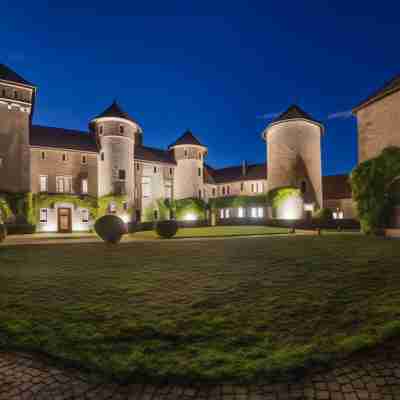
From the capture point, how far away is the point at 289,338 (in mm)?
4562

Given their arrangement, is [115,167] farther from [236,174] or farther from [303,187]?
[303,187]

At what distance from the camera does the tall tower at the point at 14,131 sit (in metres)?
26.7

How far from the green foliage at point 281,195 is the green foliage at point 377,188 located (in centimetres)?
1621

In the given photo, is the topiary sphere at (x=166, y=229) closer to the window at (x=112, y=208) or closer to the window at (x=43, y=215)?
the window at (x=112, y=208)

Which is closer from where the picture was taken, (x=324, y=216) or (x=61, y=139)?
(x=324, y=216)

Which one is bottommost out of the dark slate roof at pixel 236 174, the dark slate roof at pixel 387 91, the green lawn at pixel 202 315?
the green lawn at pixel 202 315

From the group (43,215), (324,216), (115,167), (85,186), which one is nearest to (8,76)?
(85,186)

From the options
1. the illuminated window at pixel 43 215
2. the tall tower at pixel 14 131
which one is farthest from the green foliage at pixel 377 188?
the illuminated window at pixel 43 215

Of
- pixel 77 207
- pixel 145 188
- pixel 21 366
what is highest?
pixel 145 188

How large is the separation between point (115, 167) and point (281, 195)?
20.8 meters

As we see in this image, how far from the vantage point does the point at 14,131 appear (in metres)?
27.3

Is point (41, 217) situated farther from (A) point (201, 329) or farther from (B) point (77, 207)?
(A) point (201, 329)

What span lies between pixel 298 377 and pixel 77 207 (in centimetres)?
3239

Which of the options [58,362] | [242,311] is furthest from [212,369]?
[58,362]
